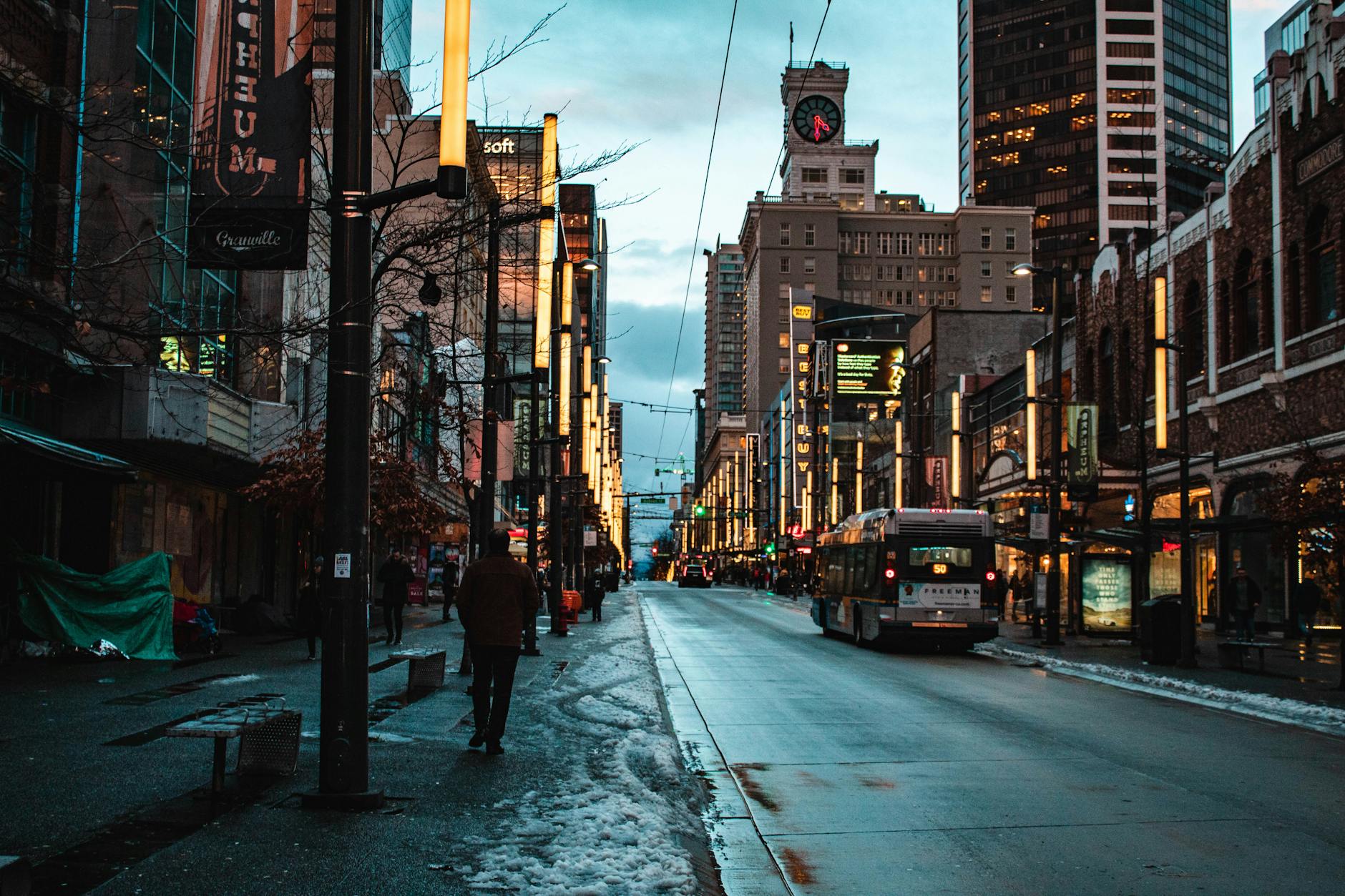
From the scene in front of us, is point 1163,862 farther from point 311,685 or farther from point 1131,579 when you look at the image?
point 1131,579

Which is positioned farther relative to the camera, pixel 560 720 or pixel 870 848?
pixel 560 720

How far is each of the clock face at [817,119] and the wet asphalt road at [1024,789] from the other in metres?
167

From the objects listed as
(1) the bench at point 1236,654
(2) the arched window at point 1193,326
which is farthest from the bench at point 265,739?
(2) the arched window at point 1193,326

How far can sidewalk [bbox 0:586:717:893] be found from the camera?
21.4ft

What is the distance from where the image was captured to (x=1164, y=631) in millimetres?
23578

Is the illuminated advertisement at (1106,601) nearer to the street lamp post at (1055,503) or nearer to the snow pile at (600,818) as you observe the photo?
the street lamp post at (1055,503)

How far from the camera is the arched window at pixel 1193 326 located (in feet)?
120

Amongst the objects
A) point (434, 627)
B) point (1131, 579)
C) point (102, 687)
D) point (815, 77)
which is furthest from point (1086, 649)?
point (815, 77)

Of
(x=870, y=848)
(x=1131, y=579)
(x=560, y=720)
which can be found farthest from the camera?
(x=1131, y=579)

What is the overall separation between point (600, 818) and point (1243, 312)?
30.9 meters

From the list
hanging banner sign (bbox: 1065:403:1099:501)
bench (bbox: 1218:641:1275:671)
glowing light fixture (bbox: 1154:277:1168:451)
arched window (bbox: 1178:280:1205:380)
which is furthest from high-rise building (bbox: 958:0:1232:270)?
bench (bbox: 1218:641:1275:671)

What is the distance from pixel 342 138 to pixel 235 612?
21.6m

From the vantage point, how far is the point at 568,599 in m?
35.1

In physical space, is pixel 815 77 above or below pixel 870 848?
above
